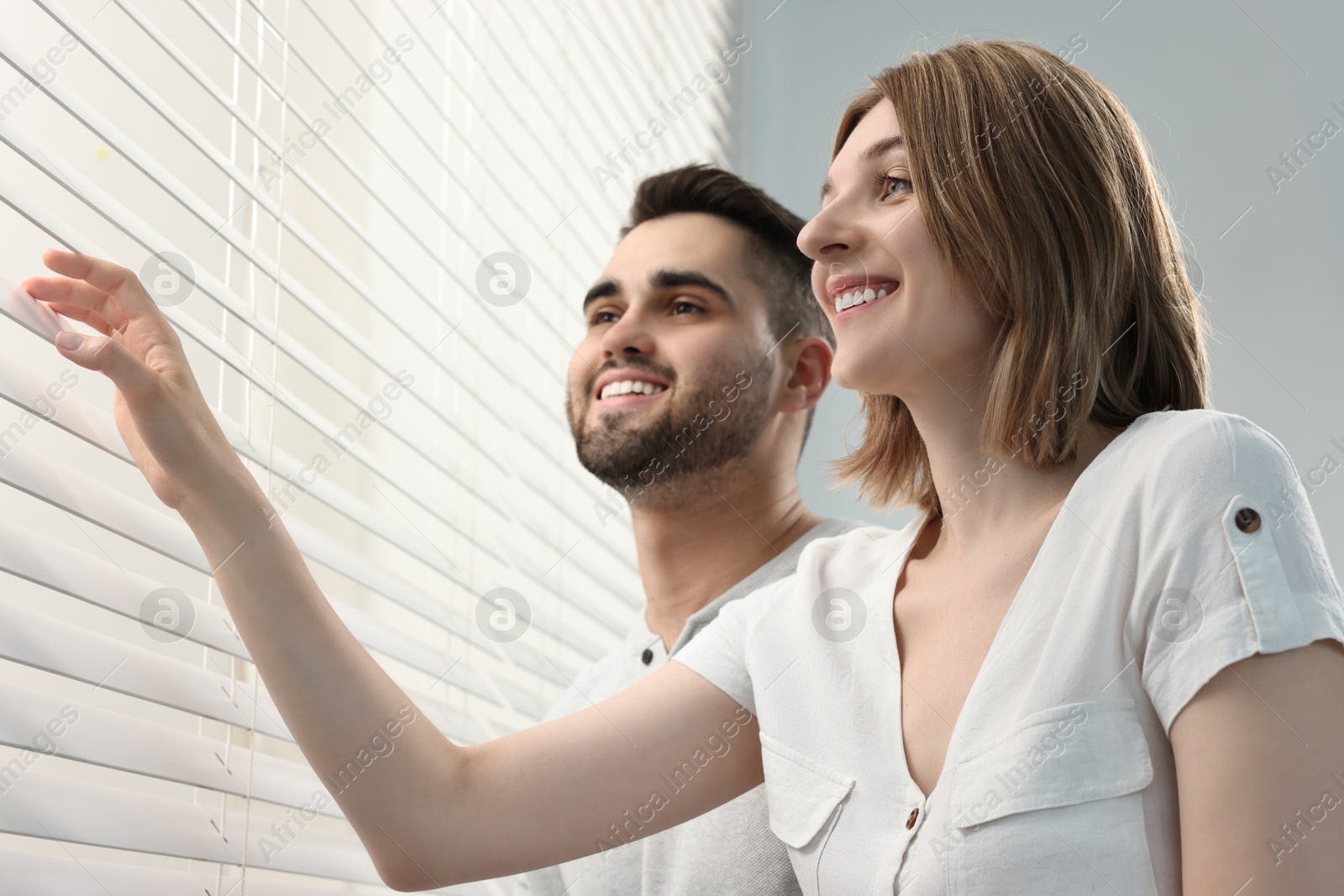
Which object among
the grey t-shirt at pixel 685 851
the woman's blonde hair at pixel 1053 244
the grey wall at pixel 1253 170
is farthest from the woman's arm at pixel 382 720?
the grey wall at pixel 1253 170

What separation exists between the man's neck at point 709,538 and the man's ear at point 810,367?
150 mm


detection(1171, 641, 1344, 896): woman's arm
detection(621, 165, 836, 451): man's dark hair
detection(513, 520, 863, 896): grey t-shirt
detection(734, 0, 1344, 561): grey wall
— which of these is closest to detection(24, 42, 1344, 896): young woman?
detection(1171, 641, 1344, 896): woman's arm

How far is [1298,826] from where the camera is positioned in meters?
0.61

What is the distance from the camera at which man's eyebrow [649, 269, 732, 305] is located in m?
1.41

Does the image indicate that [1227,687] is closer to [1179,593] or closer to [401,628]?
[1179,593]

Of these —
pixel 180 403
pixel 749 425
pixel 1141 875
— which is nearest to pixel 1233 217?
pixel 749 425

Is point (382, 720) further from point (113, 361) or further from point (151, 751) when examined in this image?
point (113, 361)

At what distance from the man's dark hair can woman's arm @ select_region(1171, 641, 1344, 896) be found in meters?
0.91

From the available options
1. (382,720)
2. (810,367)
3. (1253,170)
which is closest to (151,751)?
(382,720)

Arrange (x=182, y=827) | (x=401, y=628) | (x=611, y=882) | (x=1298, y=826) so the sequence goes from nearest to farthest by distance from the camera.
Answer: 1. (x=1298, y=826)
2. (x=182, y=827)
3. (x=611, y=882)
4. (x=401, y=628)

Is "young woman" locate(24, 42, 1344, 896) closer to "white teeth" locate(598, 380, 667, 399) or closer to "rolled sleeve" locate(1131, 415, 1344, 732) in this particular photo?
"rolled sleeve" locate(1131, 415, 1344, 732)

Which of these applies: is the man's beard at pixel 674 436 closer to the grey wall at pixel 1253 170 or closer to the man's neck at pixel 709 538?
the man's neck at pixel 709 538

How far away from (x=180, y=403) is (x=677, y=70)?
1416 mm

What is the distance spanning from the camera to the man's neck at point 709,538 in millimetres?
1356
